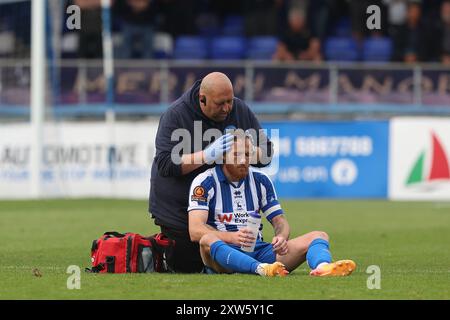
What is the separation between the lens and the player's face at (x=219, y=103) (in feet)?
34.2

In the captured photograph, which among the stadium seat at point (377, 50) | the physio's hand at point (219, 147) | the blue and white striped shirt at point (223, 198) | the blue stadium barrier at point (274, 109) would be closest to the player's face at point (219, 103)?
the physio's hand at point (219, 147)

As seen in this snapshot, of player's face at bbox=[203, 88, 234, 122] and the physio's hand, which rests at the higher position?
player's face at bbox=[203, 88, 234, 122]

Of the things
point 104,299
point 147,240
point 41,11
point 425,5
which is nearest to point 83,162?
point 41,11

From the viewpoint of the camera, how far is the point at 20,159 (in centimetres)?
2395

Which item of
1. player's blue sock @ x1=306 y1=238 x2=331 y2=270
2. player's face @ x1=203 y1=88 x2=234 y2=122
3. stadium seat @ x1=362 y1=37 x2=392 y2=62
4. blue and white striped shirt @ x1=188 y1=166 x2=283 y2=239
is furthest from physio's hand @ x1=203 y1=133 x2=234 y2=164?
stadium seat @ x1=362 y1=37 x2=392 y2=62

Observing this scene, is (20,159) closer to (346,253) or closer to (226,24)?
(226,24)

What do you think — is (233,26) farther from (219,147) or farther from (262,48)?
(219,147)

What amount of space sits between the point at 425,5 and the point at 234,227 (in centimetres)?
2079

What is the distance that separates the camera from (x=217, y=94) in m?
10.4

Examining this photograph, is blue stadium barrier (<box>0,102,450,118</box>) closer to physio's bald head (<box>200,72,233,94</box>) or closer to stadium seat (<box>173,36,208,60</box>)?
stadium seat (<box>173,36,208,60</box>)

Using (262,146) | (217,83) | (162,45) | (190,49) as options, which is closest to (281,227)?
(262,146)

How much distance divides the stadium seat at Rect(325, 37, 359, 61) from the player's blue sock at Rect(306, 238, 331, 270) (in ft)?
56.2

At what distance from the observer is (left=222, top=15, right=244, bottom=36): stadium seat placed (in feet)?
95.7

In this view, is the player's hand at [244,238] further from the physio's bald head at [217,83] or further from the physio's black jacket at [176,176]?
the physio's bald head at [217,83]
